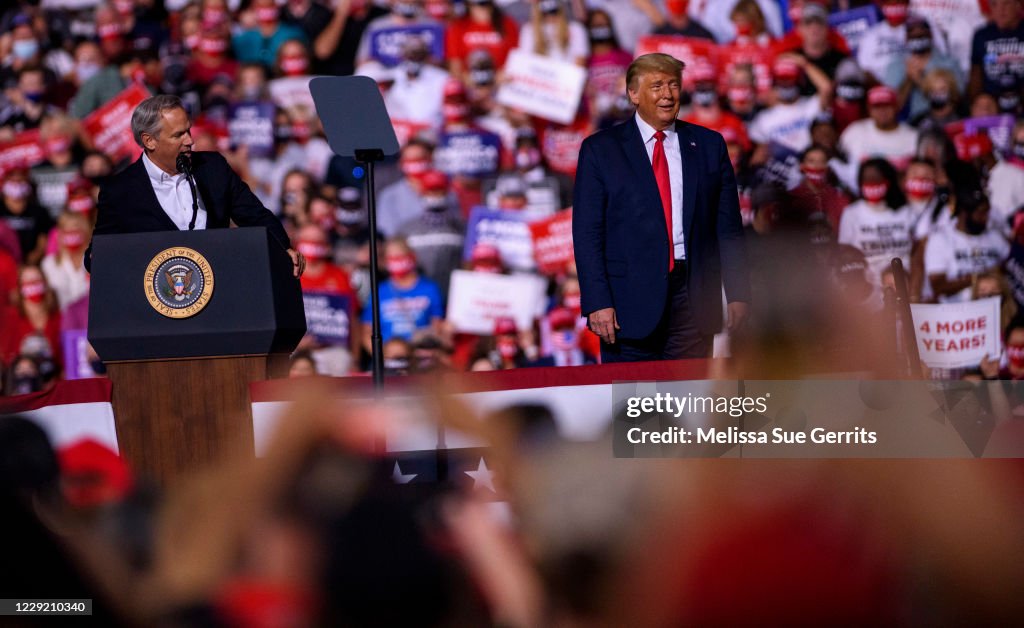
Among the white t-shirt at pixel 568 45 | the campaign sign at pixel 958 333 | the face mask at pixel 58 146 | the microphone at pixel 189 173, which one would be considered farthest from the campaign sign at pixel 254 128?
the campaign sign at pixel 958 333

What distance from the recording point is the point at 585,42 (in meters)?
7.15

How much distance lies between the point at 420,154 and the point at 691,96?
5.02ft

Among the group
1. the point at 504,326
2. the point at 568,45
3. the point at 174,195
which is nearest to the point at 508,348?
the point at 504,326

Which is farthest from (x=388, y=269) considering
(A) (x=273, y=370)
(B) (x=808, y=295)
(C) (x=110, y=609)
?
(C) (x=110, y=609)

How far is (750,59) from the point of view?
698cm

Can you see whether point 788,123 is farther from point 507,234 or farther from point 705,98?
point 507,234

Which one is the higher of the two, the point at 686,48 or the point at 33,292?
the point at 686,48

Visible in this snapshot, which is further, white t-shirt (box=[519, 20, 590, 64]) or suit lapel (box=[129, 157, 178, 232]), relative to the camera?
white t-shirt (box=[519, 20, 590, 64])

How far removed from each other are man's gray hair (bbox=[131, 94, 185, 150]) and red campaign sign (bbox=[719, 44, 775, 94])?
408 cm

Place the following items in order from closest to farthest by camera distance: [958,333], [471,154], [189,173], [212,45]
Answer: [189,173] → [958,333] → [471,154] → [212,45]

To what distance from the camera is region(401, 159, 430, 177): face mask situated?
6.87 metres

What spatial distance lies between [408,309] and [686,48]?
215cm

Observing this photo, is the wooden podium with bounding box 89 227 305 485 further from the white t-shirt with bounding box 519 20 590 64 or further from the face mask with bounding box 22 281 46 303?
the white t-shirt with bounding box 519 20 590 64

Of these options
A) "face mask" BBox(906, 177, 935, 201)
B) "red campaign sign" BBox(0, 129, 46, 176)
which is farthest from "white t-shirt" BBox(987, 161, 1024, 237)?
"red campaign sign" BBox(0, 129, 46, 176)
